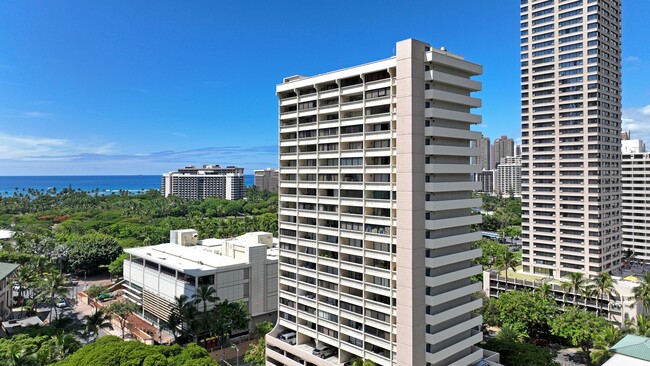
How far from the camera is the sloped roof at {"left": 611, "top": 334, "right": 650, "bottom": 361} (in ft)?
125

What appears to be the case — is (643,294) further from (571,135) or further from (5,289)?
(5,289)

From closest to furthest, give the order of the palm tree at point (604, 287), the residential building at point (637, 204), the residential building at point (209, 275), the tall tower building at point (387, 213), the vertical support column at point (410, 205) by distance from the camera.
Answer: the vertical support column at point (410, 205), the tall tower building at point (387, 213), the palm tree at point (604, 287), the residential building at point (209, 275), the residential building at point (637, 204)

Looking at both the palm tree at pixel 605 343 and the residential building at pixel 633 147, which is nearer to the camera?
the palm tree at pixel 605 343

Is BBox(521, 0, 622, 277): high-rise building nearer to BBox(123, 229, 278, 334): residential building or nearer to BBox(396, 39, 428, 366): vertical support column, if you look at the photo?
BBox(123, 229, 278, 334): residential building

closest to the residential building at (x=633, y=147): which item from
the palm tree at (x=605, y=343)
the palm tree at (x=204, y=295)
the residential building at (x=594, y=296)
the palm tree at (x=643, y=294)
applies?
the residential building at (x=594, y=296)

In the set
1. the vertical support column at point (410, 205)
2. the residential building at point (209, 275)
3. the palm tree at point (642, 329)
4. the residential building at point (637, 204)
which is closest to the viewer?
the vertical support column at point (410, 205)

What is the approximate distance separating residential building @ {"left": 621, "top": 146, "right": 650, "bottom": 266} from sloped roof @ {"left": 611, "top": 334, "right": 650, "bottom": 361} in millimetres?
75433

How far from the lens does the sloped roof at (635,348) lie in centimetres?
3803

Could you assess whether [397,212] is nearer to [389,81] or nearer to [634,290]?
[389,81]

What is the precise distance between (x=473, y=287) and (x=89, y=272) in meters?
107

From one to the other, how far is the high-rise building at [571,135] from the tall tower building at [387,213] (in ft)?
164

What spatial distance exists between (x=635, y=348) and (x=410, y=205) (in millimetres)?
26618

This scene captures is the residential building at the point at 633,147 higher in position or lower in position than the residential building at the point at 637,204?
higher

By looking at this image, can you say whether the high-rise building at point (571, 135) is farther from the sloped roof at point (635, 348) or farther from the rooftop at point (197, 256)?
the rooftop at point (197, 256)
